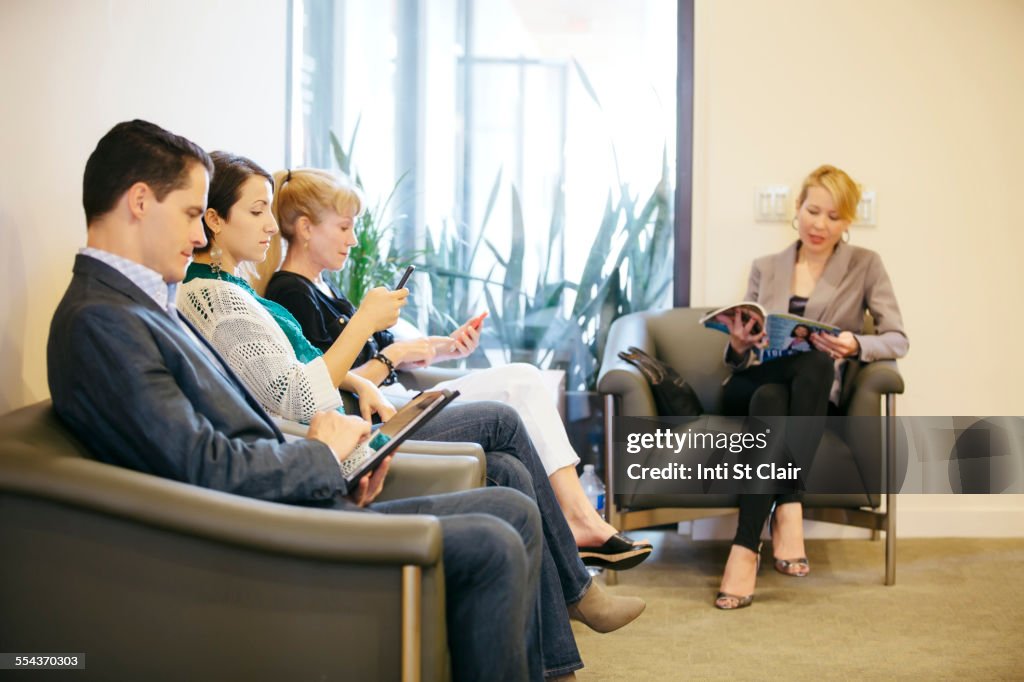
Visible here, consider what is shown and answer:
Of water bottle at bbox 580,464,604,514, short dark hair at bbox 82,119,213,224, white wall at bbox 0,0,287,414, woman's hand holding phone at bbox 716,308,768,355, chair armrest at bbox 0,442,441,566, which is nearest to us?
chair armrest at bbox 0,442,441,566

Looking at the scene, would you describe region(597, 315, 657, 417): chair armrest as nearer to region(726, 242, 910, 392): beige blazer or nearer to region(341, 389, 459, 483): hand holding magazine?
region(726, 242, 910, 392): beige blazer

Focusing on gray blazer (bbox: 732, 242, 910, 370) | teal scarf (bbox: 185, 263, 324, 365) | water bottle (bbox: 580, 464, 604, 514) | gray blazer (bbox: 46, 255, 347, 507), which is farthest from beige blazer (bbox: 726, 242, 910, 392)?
gray blazer (bbox: 46, 255, 347, 507)

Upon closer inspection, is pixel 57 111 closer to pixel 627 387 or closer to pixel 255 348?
pixel 255 348

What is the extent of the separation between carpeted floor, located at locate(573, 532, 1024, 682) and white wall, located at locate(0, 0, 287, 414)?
1522 mm

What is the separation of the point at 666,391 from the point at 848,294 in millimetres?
831

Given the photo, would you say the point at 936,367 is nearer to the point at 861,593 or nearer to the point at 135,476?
the point at 861,593

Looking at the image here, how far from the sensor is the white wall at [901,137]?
4004 millimetres

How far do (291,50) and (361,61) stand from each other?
28cm

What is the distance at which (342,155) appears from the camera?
4168 millimetres

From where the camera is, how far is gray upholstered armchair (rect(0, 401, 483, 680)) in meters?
1.42

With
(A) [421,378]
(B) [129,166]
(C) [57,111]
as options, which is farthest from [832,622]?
(C) [57,111]

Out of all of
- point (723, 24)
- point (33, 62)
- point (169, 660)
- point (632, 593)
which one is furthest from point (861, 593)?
point (33, 62)

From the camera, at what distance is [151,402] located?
1.49 m

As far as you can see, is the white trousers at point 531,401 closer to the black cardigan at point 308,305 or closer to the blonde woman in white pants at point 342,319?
the blonde woman in white pants at point 342,319
